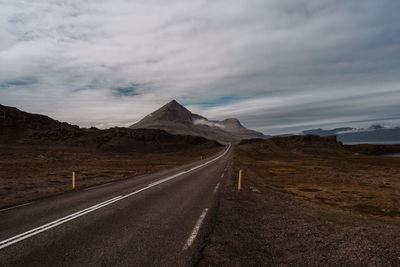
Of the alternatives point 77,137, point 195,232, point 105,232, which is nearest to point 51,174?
point 105,232

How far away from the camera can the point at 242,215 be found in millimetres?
9047

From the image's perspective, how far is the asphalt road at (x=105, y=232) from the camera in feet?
16.8

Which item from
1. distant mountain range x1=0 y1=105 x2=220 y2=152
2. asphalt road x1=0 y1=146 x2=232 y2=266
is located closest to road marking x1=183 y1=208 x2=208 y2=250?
asphalt road x1=0 y1=146 x2=232 y2=266

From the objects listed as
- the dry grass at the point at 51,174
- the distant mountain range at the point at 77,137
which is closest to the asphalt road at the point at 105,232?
the dry grass at the point at 51,174

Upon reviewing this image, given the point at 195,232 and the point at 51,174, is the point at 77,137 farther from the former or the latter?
the point at 195,232

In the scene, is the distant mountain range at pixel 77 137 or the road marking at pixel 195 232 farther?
the distant mountain range at pixel 77 137

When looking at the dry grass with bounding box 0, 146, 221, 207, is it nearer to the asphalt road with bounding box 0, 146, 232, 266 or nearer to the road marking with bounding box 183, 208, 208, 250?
the asphalt road with bounding box 0, 146, 232, 266

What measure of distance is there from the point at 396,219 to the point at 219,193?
8.43 meters

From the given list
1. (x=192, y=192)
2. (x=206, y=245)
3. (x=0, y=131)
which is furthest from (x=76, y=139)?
(x=206, y=245)

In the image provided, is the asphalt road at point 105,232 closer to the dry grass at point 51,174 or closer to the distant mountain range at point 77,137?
the dry grass at point 51,174

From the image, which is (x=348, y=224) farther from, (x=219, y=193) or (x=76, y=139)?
(x=76, y=139)

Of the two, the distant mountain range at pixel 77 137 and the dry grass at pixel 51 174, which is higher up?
the distant mountain range at pixel 77 137

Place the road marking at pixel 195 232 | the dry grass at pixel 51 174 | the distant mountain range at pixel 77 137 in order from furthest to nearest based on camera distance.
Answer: the distant mountain range at pixel 77 137, the dry grass at pixel 51 174, the road marking at pixel 195 232

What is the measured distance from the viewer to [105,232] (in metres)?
6.71
